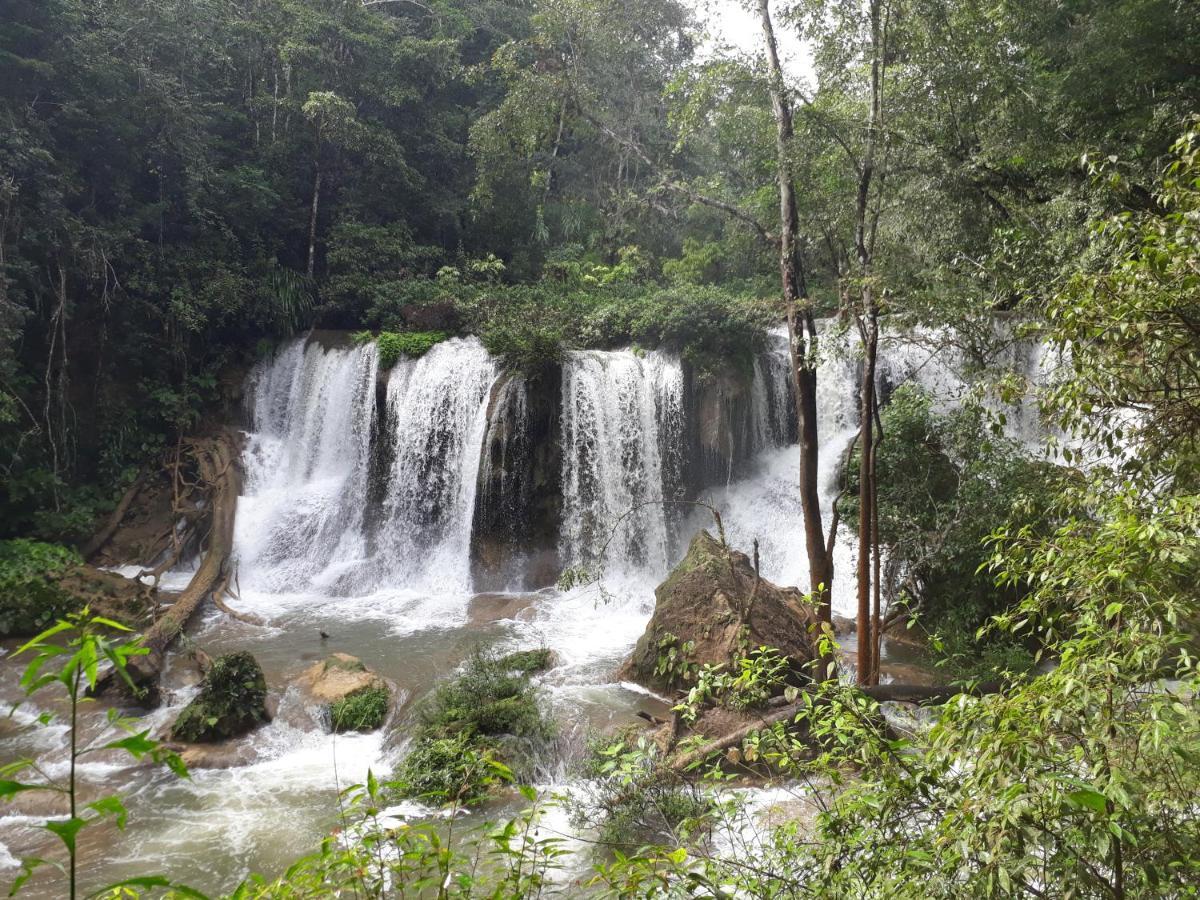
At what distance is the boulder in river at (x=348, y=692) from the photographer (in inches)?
320

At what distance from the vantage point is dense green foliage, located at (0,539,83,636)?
10.4m

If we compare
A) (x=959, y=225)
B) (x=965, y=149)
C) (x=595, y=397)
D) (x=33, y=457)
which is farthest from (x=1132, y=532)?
(x=33, y=457)

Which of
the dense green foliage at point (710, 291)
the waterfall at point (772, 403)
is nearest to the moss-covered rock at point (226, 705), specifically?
the dense green foliage at point (710, 291)

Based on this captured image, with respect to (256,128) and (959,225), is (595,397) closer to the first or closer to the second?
(959,225)

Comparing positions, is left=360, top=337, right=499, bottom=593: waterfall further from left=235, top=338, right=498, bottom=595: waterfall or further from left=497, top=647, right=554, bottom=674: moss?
left=497, top=647, right=554, bottom=674: moss

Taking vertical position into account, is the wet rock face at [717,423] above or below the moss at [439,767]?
above

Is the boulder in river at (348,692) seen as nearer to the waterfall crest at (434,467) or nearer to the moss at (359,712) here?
the moss at (359,712)

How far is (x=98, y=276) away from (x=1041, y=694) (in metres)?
16.3

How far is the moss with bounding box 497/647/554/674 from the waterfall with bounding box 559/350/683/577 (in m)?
4.41

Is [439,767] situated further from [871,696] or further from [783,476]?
[783,476]

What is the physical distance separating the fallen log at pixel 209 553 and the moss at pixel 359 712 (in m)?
2.20

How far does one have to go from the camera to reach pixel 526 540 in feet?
47.1

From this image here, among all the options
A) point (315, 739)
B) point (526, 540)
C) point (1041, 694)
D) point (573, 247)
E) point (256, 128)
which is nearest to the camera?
point (1041, 694)

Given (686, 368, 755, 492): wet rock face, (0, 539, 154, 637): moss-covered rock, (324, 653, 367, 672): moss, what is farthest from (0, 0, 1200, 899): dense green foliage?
(324, 653, 367, 672): moss
